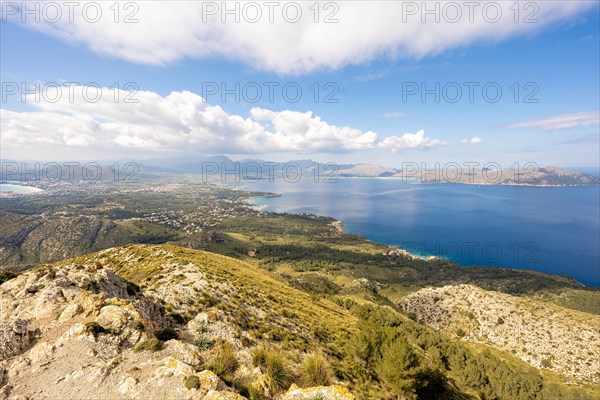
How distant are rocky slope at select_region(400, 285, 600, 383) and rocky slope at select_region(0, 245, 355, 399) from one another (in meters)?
60.7

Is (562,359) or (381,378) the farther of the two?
(562,359)

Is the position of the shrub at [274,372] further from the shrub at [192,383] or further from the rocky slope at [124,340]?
the shrub at [192,383]

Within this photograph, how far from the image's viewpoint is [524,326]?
6122cm

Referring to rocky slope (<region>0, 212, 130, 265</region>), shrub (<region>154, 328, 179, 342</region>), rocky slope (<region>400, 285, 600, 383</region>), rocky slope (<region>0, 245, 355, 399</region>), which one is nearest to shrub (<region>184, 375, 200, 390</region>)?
rocky slope (<region>0, 245, 355, 399</region>)

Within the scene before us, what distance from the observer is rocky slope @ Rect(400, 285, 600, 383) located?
5166 cm

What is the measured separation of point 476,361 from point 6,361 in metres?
54.4

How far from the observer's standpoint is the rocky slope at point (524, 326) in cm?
5166

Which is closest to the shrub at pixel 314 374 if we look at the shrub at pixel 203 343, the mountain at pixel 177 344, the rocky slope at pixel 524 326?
the mountain at pixel 177 344

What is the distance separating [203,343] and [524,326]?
79381mm

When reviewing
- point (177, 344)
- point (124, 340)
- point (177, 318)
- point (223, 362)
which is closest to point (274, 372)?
point (223, 362)

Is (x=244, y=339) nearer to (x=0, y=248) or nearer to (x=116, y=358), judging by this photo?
(x=116, y=358)

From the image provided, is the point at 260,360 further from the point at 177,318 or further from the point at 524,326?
the point at 524,326

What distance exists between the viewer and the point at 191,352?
490 inches

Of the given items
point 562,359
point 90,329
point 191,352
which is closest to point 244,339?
point 191,352
